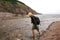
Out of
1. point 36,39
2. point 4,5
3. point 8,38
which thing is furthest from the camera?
point 4,5

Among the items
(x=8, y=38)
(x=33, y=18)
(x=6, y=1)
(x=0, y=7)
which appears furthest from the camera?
(x=6, y=1)

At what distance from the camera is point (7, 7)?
3708 inches

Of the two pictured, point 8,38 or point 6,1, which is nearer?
point 8,38

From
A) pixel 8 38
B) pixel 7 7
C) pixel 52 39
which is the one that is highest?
pixel 52 39

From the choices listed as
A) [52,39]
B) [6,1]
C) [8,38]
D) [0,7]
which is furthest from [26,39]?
[6,1]

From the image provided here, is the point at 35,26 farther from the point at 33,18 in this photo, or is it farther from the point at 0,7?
the point at 0,7

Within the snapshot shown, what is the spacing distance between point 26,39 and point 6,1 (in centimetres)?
8460

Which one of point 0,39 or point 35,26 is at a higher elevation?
point 35,26

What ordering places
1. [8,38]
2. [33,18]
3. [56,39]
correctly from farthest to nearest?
[8,38] < [33,18] < [56,39]

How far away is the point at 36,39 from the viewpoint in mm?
18906

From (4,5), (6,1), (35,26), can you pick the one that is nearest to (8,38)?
(35,26)

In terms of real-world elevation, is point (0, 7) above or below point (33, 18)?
below

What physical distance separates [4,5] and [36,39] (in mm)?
75499

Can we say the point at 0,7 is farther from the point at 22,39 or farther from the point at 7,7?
the point at 22,39
